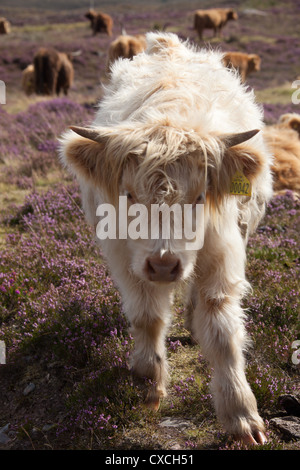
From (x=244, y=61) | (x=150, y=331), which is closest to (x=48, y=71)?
(x=244, y=61)

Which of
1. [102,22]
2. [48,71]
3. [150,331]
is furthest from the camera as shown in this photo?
[102,22]

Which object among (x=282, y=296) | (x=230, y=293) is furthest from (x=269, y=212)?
(x=230, y=293)

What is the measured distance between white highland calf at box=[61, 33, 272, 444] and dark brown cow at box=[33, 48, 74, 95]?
1510 cm

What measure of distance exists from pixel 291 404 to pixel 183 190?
4.79ft

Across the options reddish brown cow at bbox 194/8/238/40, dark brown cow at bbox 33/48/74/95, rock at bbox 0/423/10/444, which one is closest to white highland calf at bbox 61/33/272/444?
rock at bbox 0/423/10/444

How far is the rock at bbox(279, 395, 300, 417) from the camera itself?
9.34 ft

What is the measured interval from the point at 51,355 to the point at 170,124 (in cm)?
193

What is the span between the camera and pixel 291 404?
287 cm

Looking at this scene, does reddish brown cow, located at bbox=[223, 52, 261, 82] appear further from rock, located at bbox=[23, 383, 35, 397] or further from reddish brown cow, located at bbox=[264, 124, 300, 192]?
rock, located at bbox=[23, 383, 35, 397]

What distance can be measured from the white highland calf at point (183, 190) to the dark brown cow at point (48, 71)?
15096mm

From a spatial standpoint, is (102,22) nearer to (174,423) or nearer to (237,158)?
(237,158)

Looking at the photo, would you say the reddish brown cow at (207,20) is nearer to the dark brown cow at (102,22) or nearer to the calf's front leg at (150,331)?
the dark brown cow at (102,22)

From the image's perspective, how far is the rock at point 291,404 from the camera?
2848 millimetres
